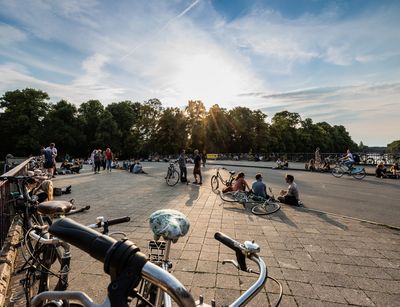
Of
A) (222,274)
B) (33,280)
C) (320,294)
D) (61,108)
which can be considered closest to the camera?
(33,280)

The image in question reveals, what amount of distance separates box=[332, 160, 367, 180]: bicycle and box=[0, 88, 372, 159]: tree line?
3574 centimetres

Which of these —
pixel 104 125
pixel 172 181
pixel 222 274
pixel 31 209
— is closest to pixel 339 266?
pixel 222 274

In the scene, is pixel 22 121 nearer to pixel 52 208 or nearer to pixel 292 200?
pixel 292 200

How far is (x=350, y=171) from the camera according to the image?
59.7 ft

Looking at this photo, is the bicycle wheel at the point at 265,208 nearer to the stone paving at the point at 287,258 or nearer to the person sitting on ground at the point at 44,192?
the stone paving at the point at 287,258

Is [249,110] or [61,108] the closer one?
[61,108]

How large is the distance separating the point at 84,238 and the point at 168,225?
0.72 meters

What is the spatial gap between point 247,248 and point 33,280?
297 cm

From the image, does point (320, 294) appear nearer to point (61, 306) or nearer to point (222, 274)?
point (222, 274)

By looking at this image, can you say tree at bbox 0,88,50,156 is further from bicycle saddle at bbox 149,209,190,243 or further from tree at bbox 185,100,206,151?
bicycle saddle at bbox 149,209,190,243

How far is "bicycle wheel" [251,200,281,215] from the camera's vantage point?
777 cm

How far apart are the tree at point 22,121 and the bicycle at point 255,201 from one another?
48.9 m

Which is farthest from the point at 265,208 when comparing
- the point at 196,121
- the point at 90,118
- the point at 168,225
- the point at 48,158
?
the point at 90,118

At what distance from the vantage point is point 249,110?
189ft
